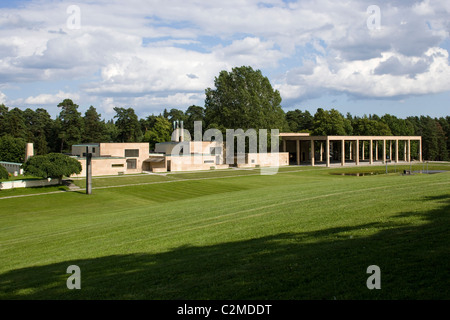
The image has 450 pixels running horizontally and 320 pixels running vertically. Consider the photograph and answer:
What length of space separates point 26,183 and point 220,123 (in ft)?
145

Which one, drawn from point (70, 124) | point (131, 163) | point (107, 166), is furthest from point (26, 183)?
point (70, 124)

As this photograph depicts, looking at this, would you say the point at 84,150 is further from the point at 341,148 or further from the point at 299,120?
the point at 299,120

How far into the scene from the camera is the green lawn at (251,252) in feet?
26.5

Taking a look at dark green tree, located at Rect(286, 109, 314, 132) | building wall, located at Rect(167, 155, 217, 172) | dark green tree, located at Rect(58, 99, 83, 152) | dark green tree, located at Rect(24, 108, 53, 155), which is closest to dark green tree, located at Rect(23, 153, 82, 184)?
building wall, located at Rect(167, 155, 217, 172)

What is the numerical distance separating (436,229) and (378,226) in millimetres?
1752

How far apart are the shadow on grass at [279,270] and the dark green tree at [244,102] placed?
67.3 metres

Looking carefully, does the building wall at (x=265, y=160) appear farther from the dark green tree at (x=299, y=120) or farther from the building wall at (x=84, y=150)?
the dark green tree at (x=299, y=120)

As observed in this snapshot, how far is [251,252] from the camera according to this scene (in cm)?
1116

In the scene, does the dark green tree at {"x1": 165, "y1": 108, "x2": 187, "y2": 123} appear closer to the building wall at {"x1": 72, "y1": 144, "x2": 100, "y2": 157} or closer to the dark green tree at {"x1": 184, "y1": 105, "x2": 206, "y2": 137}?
the dark green tree at {"x1": 184, "y1": 105, "x2": 206, "y2": 137}

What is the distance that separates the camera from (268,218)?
1684 cm

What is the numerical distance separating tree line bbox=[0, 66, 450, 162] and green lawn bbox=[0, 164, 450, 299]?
59.6 metres

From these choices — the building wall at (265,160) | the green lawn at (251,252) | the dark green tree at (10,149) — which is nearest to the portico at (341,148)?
the building wall at (265,160)

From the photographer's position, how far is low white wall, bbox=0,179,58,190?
145ft
